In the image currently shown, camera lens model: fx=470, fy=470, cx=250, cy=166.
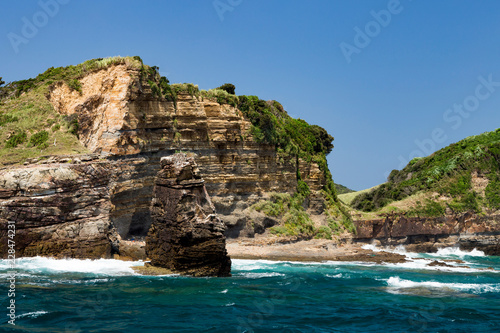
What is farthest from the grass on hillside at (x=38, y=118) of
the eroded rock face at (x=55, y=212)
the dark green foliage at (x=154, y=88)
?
the eroded rock face at (x=55, y=212)

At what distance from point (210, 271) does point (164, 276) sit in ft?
8.89

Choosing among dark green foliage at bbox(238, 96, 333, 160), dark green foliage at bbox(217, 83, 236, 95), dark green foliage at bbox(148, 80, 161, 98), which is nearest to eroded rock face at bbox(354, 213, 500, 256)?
dark green foliage at bbox(238, 96, 333, 160)

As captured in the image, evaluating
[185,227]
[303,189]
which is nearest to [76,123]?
[185,227]

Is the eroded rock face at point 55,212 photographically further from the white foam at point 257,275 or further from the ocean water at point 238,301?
the white foam at point 257,275

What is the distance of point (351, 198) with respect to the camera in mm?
108438

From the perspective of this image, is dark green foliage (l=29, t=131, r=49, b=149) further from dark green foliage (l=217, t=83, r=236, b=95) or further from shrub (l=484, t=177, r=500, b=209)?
shrub (l=484, t=177, r=500, b=209)

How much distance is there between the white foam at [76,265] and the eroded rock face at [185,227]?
8.40ft

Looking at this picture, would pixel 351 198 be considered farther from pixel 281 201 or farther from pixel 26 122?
pixel 26 122

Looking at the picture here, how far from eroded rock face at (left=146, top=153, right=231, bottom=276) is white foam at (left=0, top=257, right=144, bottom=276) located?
256 cm

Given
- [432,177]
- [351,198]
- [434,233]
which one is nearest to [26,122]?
[434,233]

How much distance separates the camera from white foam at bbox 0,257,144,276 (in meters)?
27.5

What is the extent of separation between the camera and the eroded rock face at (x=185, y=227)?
26.9m

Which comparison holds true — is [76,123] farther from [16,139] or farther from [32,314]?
[32,314]

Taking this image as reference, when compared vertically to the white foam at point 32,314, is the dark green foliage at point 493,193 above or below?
above
